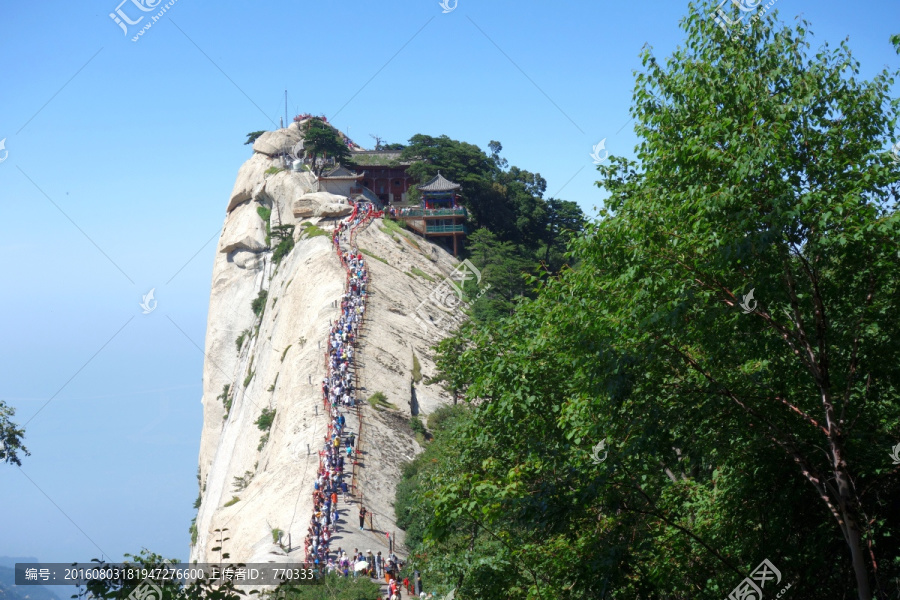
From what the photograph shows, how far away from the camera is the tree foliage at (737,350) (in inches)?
424

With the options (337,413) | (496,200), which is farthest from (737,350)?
(496,200)

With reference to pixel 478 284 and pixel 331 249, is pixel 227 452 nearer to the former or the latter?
pixel 331 249

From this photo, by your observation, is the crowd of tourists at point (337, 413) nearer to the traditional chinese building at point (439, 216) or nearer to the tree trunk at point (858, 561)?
the traditional chinese building at point (439, 216)

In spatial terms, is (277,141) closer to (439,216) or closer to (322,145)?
(322,145)

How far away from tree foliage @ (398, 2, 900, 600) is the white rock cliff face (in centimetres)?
1047

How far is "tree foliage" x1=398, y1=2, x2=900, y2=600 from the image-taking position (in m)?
10.8

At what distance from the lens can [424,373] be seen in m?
44.8

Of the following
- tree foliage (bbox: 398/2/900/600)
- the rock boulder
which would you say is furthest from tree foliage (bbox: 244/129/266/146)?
tree foliage (bbox: 398/2/900/600)

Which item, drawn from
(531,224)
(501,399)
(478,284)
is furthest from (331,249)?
(501,399)

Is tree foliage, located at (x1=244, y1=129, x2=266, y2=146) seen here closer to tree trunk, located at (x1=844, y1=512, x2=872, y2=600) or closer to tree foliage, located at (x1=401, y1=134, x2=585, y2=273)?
tree foliage, located at (x1=401, y1=134, x2=585, y2=273)

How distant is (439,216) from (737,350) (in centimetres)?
5920

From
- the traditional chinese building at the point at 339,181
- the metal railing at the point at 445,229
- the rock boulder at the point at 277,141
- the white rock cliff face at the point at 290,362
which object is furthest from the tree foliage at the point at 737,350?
the rock boulder at the point at 277,141

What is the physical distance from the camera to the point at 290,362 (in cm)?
4516

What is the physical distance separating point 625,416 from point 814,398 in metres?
3.04
